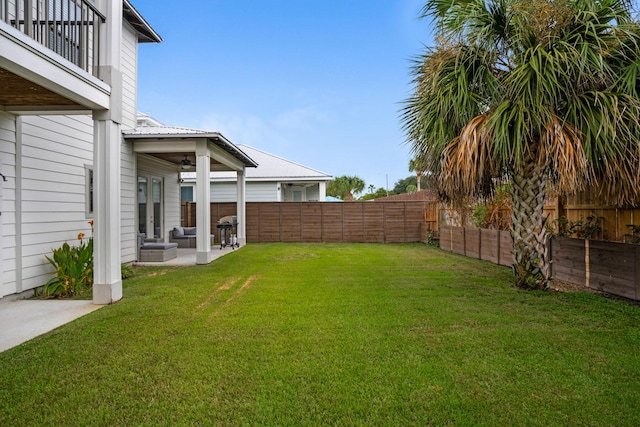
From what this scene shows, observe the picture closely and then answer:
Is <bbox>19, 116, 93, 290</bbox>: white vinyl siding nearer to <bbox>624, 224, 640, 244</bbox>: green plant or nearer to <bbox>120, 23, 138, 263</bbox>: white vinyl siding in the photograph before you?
<bbox>120, 23, 138, 263</bbox>: white vinyl siding

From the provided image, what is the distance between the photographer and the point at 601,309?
4820 mm

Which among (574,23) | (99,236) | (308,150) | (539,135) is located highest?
(308,150)

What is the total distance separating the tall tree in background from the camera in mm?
45781

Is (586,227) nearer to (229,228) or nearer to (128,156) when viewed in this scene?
(128,156)

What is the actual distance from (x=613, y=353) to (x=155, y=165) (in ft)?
37.5

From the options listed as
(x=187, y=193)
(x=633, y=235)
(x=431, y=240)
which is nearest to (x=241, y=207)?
(x=187, y=193)

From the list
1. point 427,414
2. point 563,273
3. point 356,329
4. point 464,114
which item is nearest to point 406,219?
point 563,273

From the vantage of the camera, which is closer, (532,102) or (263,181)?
(532,102)

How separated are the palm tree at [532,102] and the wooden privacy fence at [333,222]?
8.74 m

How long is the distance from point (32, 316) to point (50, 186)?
98.2 inches

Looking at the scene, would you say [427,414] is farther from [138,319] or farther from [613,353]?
[138,319]

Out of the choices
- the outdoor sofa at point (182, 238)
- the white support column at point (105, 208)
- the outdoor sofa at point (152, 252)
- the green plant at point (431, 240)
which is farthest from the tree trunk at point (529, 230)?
the outdoor sofa at point (182, 238)

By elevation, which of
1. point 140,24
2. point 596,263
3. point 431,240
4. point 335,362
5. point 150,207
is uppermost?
point 140,24

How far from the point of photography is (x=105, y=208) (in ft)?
17.0
